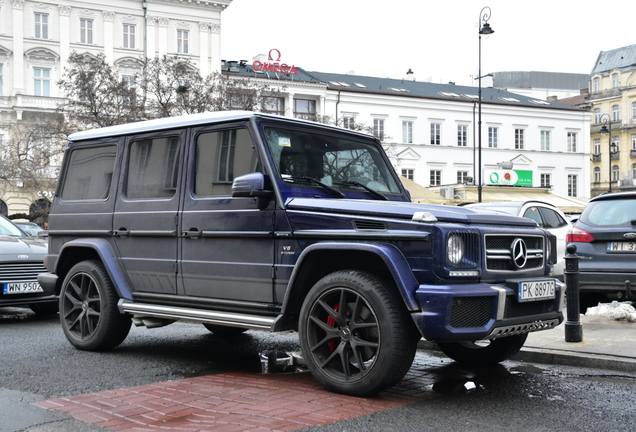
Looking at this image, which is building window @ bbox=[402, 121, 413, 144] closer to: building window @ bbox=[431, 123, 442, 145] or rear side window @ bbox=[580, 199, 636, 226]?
building window @ bbox=[431, 123, 442, 145]

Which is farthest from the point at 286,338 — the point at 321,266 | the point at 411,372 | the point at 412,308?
the point at 412,308

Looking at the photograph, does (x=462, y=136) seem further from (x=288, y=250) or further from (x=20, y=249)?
(x=288, y=250)

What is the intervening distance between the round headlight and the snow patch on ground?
4842mm

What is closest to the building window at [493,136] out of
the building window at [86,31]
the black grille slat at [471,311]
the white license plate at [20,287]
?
the building window at [86,31]

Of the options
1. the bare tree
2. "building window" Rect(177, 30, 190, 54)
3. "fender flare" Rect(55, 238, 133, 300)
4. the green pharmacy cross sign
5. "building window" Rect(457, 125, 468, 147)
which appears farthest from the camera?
"building window" Rect(457, 125, 468, 147)

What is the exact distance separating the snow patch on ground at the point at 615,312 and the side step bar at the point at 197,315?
5245mm

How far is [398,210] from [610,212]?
5.19 m

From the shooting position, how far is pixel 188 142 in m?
6.80

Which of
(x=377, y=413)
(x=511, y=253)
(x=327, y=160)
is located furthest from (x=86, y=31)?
(x=377, y=413)

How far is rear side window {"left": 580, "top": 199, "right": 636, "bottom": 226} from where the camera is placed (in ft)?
30.0

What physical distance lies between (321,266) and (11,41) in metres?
53.0

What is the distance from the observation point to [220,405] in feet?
16.7

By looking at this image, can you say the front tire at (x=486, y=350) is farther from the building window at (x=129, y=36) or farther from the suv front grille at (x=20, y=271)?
the building window at (x=129, y=36)

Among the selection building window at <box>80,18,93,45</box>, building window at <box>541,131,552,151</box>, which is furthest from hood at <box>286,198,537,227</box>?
building window at <box>541,131,552,151</box>
